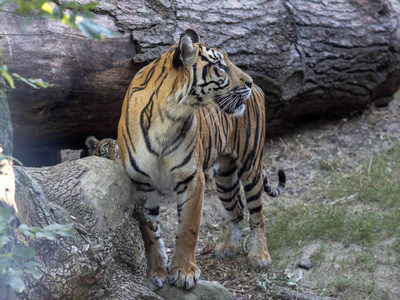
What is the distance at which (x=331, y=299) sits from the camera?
432 centimetres

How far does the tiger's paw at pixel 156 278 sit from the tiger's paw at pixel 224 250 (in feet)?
4.24

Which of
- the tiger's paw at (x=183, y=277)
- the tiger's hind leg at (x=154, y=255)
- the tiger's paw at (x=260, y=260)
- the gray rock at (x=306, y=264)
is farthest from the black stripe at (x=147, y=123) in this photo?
the gray rock at (x=306, y=264)

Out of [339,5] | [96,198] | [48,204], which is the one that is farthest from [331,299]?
[339,5]

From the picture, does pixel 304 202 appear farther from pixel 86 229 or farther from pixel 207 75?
pixel 86 229

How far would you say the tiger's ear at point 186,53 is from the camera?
3671mm

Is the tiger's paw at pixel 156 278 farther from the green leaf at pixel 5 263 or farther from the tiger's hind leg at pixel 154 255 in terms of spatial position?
the green leaf at pixel 5 263

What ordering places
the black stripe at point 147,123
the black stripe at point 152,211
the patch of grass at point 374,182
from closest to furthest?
the black stripe at point 147,123 < the black stripe at point 152,211 < the patch of grass at point 374,182

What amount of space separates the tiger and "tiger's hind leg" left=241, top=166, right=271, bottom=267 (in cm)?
134

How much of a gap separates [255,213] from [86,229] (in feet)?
8.20

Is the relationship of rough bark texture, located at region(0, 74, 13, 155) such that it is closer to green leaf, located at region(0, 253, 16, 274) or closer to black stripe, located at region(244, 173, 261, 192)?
green leaf, located at region(0, 253, 16, 274)

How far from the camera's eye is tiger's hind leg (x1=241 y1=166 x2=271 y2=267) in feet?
16.7

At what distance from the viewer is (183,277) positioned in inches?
156

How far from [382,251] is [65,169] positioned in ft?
10.6

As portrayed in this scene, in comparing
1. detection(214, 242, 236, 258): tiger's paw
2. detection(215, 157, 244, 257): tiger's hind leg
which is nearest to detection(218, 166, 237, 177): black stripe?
detection(215, 157, 244, 257): tiger's hind leg
